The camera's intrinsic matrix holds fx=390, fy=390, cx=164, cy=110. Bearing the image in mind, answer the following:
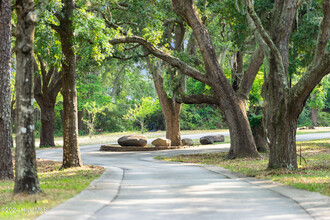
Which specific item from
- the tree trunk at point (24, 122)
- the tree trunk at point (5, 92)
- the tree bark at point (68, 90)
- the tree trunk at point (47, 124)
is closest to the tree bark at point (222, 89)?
the tree bark at point (68, 90)

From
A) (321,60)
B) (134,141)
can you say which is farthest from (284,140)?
(134,141)

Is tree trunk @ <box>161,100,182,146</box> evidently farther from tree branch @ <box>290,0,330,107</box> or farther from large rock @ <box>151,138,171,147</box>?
tree branch @ <box>290,0,330,107</box>

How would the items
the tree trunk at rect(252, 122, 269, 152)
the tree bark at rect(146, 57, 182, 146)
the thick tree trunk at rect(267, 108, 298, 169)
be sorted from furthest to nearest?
1. the tree bark at rect(146, 57, 182, 146)
2. the tree trunk at rect(252, 122, 269, 152)
3. the thick tree trunk at rect(267, 108, 298, 169)

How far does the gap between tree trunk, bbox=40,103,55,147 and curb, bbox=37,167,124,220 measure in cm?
2399

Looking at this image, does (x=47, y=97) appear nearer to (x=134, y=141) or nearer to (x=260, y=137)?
(x=134, y=141)

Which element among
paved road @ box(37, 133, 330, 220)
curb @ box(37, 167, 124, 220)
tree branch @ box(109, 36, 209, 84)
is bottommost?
paved road @ box(37, 133, 330, 220)

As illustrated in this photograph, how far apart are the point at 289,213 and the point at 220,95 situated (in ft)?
41.2

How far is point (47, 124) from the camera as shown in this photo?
33031 mm

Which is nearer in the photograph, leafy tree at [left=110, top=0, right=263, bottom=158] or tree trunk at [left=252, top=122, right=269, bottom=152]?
leafy tree at [left=110, top=0, right=263, bottom=158]

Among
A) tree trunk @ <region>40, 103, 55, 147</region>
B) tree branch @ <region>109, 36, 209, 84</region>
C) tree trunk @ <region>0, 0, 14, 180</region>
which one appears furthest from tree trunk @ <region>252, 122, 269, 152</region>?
tree trunk @ <region>40, 103, 55, 147</region>

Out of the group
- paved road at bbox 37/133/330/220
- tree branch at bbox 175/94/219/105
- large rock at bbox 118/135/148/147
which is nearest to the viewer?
paved road at bbox 37/133/330/220

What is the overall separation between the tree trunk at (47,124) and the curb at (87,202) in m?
24.0

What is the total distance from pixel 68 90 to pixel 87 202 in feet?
26.5

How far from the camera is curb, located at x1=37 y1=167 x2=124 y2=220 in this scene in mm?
6219
